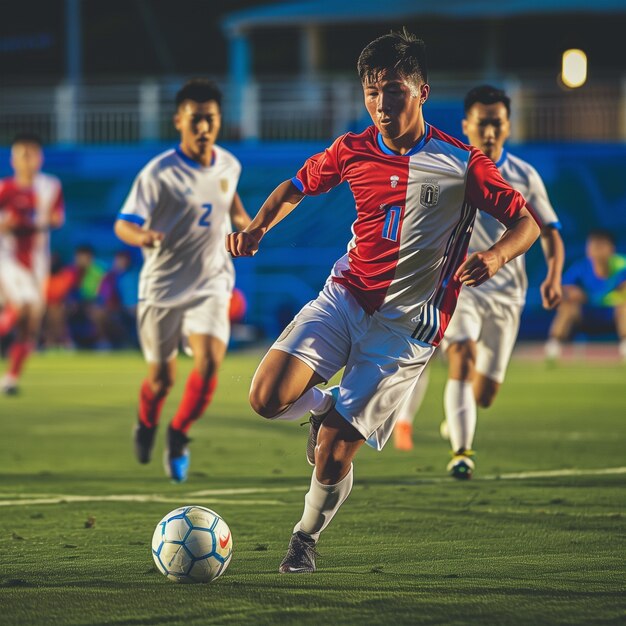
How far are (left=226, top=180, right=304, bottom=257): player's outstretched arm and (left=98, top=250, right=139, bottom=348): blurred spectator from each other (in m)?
18.1

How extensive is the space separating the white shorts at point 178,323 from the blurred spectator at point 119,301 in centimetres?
1521

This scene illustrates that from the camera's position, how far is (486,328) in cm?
905

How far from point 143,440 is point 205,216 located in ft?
5.18

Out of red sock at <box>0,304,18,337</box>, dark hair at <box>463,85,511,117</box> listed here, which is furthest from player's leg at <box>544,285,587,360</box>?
dark hair at <box>463,85,511,117</box>

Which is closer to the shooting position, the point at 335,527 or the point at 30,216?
the point at 335,527

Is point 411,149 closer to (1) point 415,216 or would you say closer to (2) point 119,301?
(1) point 415,216

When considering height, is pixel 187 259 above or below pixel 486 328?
above

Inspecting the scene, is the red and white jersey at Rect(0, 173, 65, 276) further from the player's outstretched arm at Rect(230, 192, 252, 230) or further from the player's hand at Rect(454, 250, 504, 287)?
the player's hand at Rect(454, 250, 504, 287)

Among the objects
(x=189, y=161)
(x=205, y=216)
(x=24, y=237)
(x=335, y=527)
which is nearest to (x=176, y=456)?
(x=205, y=216)

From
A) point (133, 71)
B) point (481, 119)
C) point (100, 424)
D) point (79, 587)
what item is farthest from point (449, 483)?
point (133, 71)

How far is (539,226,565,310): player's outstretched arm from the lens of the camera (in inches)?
336

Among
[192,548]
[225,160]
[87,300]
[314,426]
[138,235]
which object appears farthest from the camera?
[87,300]

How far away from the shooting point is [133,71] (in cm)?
3897

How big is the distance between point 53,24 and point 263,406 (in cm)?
3559
